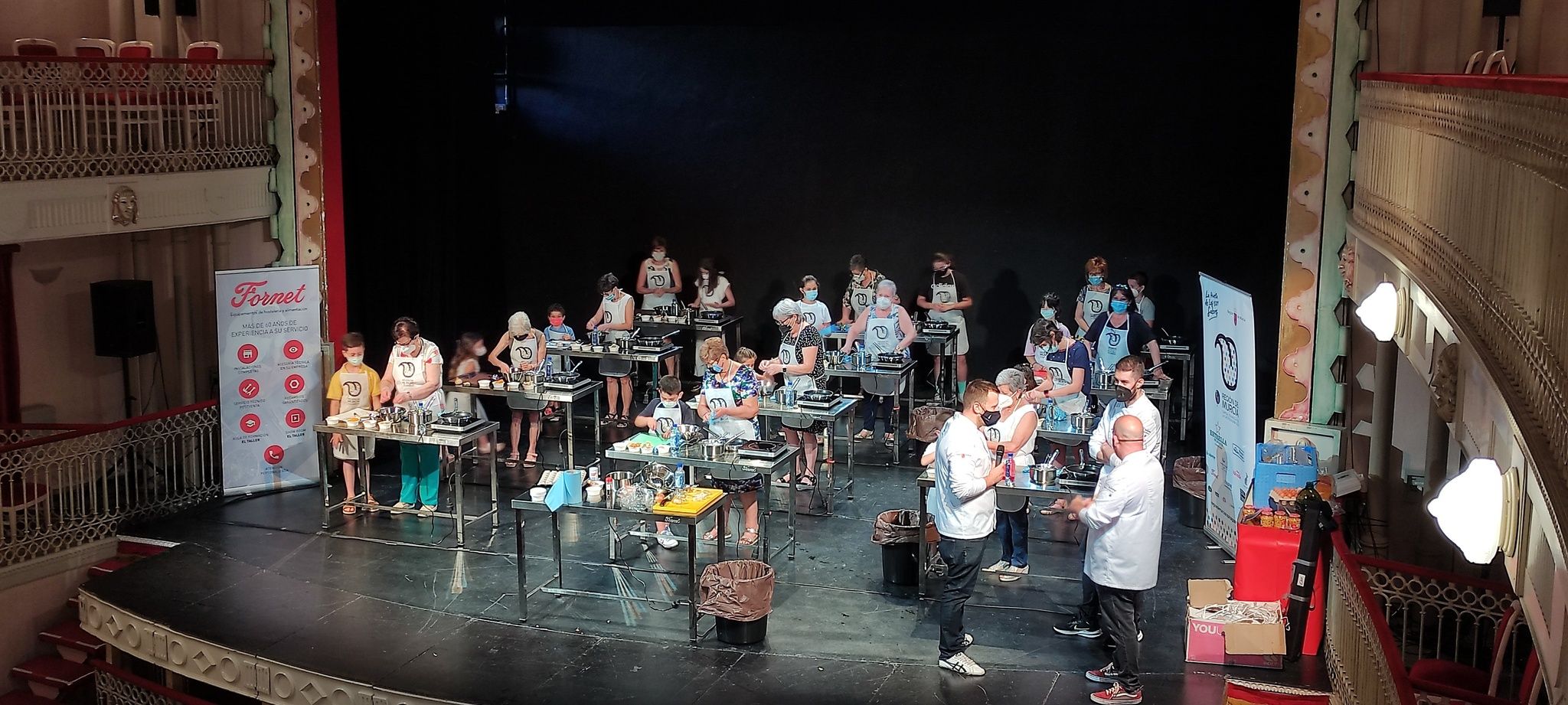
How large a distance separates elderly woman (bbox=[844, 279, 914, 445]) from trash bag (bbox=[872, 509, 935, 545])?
9.98ft

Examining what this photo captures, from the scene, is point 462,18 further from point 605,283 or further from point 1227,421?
point 1227,421

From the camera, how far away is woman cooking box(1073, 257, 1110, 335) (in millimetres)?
13547

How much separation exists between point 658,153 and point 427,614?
821 cm

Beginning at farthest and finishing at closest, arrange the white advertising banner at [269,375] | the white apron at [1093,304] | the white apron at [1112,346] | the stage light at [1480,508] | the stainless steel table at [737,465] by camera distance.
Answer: the white apron at [1093,304]
the white apron at [1112,346]
the white advertising banner at [269,375]
the stainless steel table at [737,465]
the stage light at [1480,508]

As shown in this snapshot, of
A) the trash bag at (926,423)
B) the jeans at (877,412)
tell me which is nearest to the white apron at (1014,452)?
the trash bag at (926,423)

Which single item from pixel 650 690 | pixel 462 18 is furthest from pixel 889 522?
pixel 462 18

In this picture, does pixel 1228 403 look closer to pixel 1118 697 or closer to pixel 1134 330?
pixel 1134 330

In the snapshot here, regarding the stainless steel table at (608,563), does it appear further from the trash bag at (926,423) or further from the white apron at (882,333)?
the white apron at (882,333)

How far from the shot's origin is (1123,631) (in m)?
7.95

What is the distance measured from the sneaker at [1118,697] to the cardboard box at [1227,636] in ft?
2.27

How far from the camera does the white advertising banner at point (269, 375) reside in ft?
39.3

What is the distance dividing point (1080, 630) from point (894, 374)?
417cm

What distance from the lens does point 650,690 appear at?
823 cm

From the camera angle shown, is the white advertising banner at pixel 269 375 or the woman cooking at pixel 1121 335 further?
the woman cooking at pixel 1121 335
